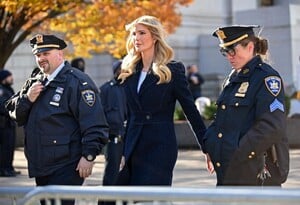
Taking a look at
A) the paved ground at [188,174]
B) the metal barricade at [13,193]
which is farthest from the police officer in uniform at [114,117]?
the metal barricade at [13,193]

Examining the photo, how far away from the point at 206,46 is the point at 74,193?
994 inches

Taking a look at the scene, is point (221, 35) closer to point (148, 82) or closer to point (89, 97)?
point (148, 82)

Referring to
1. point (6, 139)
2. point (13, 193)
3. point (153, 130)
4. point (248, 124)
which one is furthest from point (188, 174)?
point (13, 193)

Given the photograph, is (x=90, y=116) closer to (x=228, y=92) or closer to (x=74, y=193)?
(x=228, y=92)

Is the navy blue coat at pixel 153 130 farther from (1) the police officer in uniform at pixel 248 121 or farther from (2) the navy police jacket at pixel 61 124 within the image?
(1) the police officer in uniform at pixel 248 121

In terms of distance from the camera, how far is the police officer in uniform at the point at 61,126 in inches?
227

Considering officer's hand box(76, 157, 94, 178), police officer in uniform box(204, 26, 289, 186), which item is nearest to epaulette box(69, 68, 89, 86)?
officer's hand box(76, 157, 94, 178)

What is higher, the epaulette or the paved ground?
the epaulette

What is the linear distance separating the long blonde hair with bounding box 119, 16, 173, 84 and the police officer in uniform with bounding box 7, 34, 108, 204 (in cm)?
43

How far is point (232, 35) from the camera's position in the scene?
17.4 feet

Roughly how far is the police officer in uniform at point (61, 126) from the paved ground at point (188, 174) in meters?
4.14

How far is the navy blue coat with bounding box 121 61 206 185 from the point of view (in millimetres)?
6012

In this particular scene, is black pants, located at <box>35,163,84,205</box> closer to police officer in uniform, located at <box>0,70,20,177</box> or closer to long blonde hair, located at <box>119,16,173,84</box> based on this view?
long blonde hair, located at <box>119,16,173,84</box>

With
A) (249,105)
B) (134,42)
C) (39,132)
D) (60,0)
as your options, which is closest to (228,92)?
(249,105)
